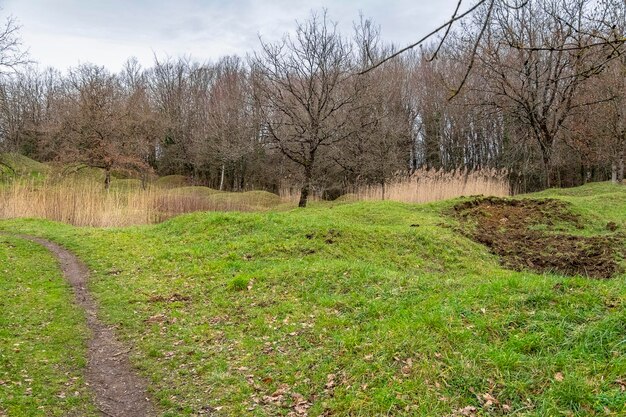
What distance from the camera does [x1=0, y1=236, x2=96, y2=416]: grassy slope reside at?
11.5 ft

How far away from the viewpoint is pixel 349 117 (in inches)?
719

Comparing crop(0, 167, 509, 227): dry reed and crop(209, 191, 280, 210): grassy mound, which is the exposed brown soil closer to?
crop(0, 167, 509, 227): dry reed

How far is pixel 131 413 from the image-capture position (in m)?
3.43

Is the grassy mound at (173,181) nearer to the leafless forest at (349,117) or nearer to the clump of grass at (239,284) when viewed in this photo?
the leafless forest at (349,117)

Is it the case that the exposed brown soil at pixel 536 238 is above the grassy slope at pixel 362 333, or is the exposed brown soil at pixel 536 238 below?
above

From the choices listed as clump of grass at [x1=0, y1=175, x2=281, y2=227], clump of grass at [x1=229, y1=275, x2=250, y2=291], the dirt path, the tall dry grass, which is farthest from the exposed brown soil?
clump of grass at [x1=0, y1=175, x2=281, y2=227]

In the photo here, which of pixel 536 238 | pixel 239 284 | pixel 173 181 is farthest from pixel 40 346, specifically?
pixel 173 181

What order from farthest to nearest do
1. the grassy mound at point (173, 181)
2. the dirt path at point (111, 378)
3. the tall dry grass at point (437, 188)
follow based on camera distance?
the grassy mound at point (173, 181) → the tall dry grass at point (437, 188) → the dirt path at point (111, 378)

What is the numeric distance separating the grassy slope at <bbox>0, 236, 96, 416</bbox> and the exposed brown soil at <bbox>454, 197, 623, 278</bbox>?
6.16 meters

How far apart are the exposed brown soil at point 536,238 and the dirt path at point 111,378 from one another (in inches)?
225

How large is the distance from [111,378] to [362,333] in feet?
7.36

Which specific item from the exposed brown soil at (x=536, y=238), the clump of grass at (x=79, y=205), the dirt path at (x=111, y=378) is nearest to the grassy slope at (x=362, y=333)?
the dirt path at (x=111, y=378)

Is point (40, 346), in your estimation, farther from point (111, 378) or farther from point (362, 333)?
point (362, 333)

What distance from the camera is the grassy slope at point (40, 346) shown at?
3504 mm
